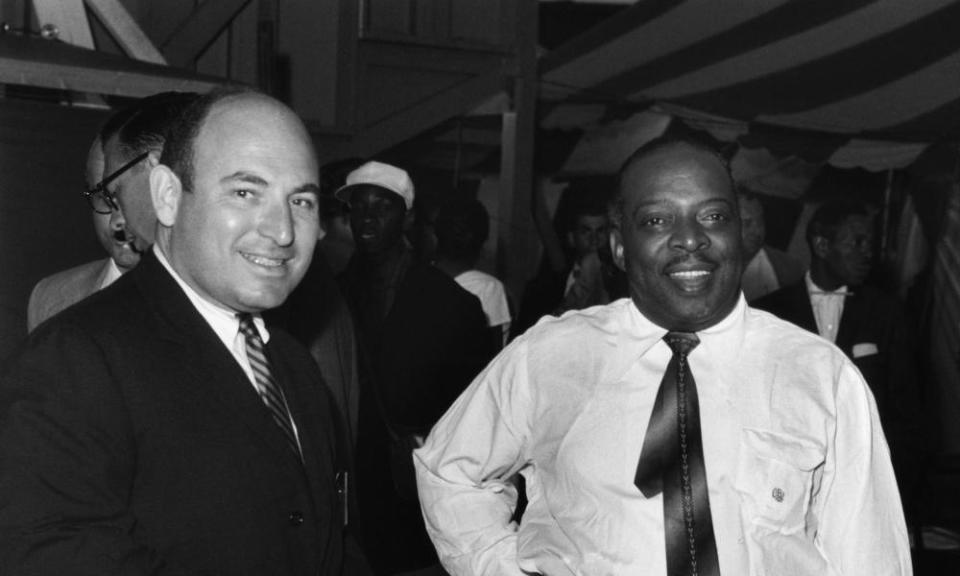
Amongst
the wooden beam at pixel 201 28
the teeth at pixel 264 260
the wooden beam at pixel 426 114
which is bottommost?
the teeth at pixel 264 260

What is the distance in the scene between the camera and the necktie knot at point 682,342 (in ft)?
9.40

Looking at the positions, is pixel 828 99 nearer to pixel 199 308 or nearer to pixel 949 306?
pixel 949 306

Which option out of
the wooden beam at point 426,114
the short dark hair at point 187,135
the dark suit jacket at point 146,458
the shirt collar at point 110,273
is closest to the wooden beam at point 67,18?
the wooden beam at point 426,114

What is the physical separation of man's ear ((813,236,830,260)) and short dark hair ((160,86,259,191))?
156 inches

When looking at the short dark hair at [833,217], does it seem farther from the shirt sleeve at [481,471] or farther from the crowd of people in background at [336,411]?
the shirt sleeve at [481,471]

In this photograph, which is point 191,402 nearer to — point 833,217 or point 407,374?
point 407,374

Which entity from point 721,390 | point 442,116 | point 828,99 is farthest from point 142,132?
point 442,116

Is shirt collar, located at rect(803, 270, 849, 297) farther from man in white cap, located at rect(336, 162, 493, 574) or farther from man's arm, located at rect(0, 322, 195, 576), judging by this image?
man's arm, located at rect(0, 322, 195, 576)

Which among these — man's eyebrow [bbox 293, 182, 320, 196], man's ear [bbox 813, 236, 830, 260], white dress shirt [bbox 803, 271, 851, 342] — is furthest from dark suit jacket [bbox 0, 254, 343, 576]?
man's ear [bbox 813, 236, 830, 260]

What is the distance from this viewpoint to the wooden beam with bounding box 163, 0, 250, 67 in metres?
9.32

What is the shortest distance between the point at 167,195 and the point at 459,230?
4.29m

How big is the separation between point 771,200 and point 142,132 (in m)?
6.17

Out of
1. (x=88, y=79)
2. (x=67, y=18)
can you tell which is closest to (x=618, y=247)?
(x=88, y=79)

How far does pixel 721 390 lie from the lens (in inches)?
110
